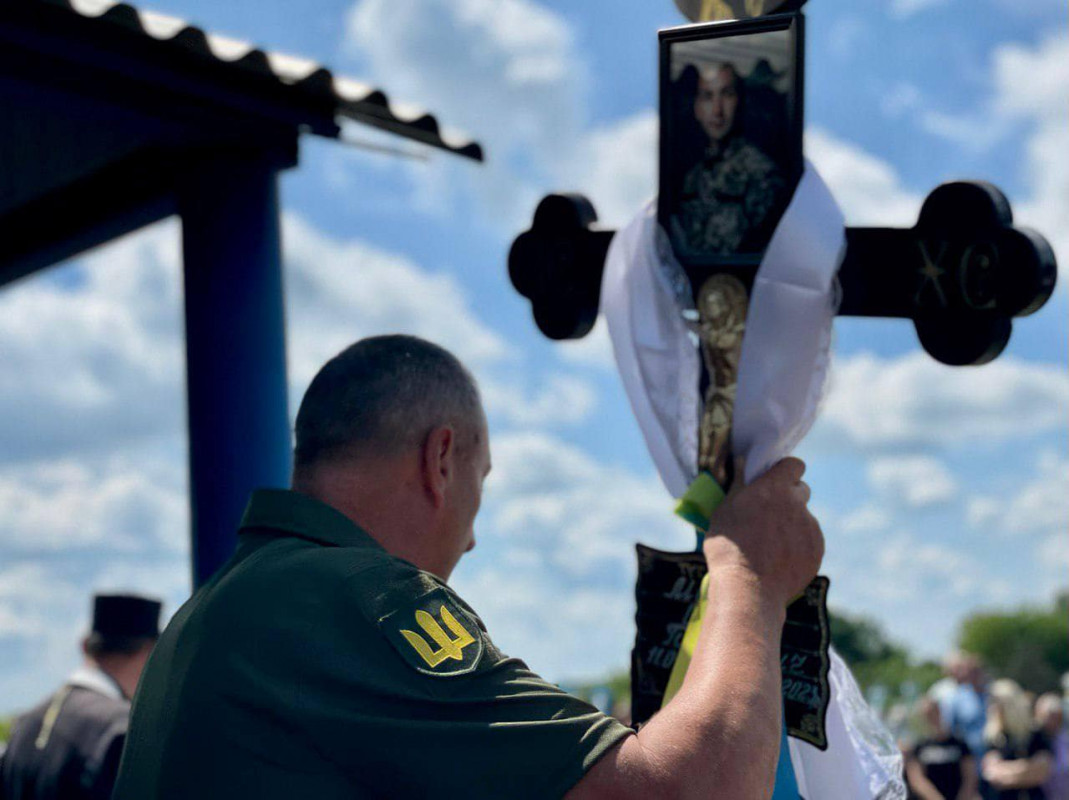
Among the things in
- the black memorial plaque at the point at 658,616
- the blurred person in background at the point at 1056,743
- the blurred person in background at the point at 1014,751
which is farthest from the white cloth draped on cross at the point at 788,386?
the blurred person in background at the point at 1056,743

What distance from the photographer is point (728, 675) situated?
64.2 inches

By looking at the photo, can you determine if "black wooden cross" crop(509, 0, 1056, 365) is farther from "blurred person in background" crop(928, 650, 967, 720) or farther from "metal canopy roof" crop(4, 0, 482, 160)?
"blurred person in background" crop(928, 650, 967, 720)

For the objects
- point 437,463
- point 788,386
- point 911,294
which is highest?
point 911,294

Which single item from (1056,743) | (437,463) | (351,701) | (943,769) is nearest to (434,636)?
(351,701)

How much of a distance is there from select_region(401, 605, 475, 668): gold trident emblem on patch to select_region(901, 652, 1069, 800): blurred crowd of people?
19.1ft

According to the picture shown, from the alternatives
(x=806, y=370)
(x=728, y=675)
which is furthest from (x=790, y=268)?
(x=728, y=675)

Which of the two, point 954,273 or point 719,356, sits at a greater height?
point 954,273

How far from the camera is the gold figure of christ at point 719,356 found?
2229mm

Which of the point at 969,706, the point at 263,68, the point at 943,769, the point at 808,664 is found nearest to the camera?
the point at 808,664

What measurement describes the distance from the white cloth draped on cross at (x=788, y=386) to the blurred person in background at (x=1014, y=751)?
228 inches

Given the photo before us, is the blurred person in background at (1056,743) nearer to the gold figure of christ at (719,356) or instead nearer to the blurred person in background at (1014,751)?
the blurred person in background at (1014,751)

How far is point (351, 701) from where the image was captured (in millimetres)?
1536

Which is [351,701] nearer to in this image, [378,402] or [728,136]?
[378,402]

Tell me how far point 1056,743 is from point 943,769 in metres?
1.17
